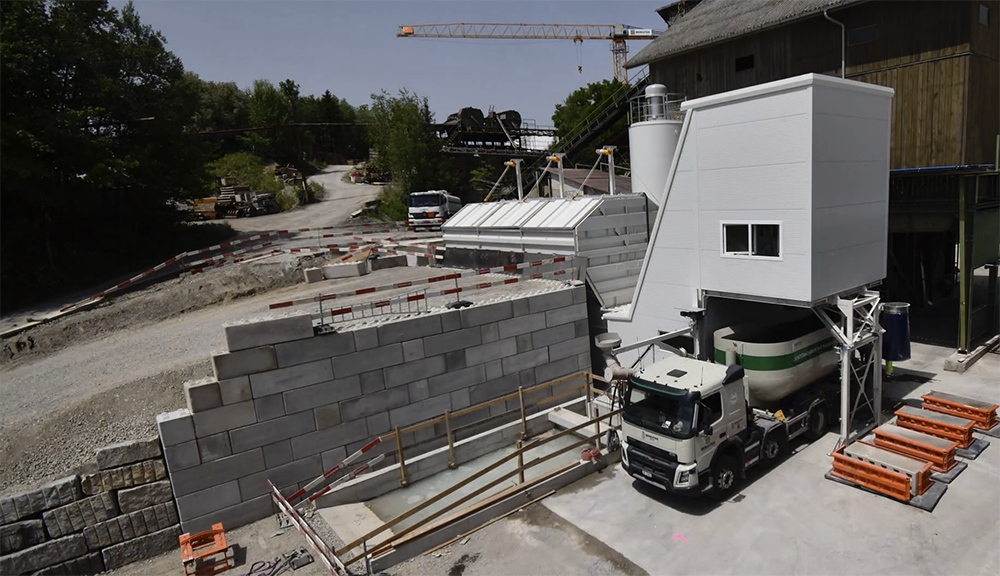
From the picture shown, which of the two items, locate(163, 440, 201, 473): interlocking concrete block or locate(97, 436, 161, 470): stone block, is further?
locate(163, 440, 201, 473): interlocking concrete block

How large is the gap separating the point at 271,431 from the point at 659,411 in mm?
7282

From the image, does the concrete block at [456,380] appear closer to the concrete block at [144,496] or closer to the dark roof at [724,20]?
the concrete block at [144,496]

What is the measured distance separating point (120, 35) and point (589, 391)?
24535 millimetres

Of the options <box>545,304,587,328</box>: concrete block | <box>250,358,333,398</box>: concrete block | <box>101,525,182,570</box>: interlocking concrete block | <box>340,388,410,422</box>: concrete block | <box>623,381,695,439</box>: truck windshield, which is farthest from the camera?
<box>545,304,587,328</box>: concrete block

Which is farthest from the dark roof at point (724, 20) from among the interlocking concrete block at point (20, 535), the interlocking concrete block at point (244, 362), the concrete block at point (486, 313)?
the interlocking concrete block at point (20, 535)

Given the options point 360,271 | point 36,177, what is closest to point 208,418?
point 360,271

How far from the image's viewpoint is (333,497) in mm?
10617

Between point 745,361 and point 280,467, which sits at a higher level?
point 745,361

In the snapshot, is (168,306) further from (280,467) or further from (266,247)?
(280,467)

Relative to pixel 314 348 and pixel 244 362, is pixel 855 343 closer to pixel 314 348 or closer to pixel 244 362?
pixel 314 348

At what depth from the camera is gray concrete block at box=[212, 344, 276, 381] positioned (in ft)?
33.0

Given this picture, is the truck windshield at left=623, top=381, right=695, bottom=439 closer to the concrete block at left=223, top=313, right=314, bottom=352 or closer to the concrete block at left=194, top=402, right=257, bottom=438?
the concrete block at left=223, top=313, right=314, bottom=352

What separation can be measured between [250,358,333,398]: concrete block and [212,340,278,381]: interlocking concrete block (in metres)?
0.14

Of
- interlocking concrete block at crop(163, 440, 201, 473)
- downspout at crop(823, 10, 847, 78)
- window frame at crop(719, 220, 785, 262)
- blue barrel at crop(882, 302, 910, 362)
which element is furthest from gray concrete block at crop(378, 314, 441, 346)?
downspout at crop(823, 10, 847, 78)
